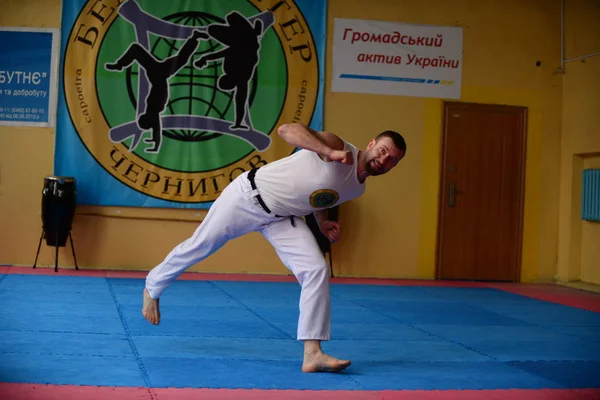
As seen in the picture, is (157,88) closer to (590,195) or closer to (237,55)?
(237,55)

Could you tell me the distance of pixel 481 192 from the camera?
1008cm

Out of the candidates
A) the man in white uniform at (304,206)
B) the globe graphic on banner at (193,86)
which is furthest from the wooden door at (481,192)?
the man in white uniform at (304,206)

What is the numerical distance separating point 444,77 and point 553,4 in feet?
6.15

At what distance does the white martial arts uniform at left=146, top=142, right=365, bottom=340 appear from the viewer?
414cm

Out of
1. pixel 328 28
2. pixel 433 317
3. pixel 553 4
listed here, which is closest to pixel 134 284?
pixel 433 317

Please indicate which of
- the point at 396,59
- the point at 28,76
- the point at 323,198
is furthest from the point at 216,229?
the point at 396,59

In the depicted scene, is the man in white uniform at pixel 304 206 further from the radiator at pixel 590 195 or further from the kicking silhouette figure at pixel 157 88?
the radiator at pixel 590 195

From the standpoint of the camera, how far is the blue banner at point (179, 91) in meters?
9.23

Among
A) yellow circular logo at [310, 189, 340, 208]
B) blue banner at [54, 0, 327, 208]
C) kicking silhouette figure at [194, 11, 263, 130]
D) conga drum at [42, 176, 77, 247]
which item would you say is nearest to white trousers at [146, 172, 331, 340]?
yellow circular logo at [310, 189, 340, 208]

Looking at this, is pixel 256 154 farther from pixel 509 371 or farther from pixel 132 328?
pixel 509 371

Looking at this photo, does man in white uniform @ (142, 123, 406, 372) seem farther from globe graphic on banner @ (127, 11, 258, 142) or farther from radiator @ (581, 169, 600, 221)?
radiator @ (581, 169, 600, 221)

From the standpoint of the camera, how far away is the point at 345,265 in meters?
9.78

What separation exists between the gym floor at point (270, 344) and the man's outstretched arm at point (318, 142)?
117 cm

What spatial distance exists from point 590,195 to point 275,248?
665 centimetres
